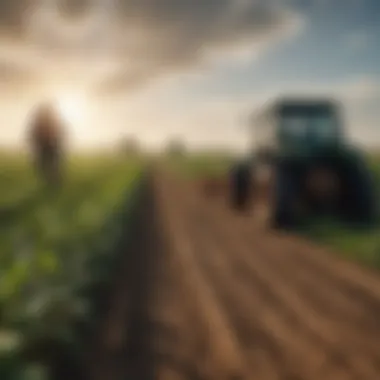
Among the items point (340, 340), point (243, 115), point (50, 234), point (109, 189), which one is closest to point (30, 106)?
point (50, 234)

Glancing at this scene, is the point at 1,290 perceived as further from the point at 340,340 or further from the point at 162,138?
the point at 340,340

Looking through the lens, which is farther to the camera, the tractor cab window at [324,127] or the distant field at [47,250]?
the tractor cab window at [324,127]

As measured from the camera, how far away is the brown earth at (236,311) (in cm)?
219

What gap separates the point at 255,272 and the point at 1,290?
4.66 feet

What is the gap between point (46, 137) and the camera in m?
2.47

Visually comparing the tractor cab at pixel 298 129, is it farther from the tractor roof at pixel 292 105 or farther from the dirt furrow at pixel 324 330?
the dirt furrow at pixel 324 330

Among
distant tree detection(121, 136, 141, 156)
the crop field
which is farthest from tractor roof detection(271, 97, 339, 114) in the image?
distant tree detection(121, 136, 141, 156)

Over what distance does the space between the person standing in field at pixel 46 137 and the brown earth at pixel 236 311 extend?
2.15ft

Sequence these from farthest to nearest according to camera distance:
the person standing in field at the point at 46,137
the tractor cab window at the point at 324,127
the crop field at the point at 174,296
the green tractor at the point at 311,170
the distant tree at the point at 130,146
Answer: the green tractor at the point at 311,170
the tractor cab window at the point at 324,127
the distant tree at the point at 130,146
the person standing in field at the point at 46,137
the crop field at the point at 174,296

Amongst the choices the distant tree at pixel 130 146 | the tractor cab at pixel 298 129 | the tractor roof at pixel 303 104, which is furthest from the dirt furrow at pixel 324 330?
the distant tree at pixel 130 146

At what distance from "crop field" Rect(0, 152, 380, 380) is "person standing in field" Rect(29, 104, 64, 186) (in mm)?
79

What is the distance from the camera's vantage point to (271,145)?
3.12m

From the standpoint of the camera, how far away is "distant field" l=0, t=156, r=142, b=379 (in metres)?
1.93

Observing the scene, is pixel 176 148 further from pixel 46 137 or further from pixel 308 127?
pixel 308 127
